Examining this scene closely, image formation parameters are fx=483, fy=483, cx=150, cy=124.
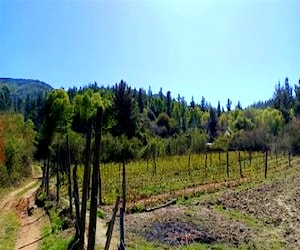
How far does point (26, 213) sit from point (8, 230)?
Result: 19.6 feet

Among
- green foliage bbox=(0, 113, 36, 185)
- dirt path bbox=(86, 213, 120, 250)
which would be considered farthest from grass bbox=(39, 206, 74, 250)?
green foliage bbox=(0, 113, 36, 185)

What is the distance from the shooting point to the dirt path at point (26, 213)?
71.5 ft

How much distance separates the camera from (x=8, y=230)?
81.0ft

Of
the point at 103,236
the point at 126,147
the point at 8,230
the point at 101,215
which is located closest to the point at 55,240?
the point at 103,236

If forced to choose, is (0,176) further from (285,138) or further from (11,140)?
(285,138)

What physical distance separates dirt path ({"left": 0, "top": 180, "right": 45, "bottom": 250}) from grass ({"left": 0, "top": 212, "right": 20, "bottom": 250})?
257 millimetres

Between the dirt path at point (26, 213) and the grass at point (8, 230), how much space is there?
0.26m

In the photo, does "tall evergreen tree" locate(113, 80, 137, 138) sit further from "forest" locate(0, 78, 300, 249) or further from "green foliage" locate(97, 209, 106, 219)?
"green foliage" locate(97, 209, 106, 219)

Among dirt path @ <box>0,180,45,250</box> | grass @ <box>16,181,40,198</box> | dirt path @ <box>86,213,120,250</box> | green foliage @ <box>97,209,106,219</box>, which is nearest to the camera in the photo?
dirt path @ <box>86,213,120,250</box>

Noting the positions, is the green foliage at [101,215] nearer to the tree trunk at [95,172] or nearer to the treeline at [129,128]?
the treeline at [129,128]

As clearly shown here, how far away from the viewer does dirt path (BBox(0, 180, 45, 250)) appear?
71.5 feet

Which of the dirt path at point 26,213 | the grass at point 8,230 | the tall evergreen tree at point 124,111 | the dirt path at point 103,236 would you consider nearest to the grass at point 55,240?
the dirt path at point 26,213

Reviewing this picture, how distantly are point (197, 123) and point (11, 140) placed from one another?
297 feet

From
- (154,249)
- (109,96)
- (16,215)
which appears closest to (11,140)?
(16,215)
